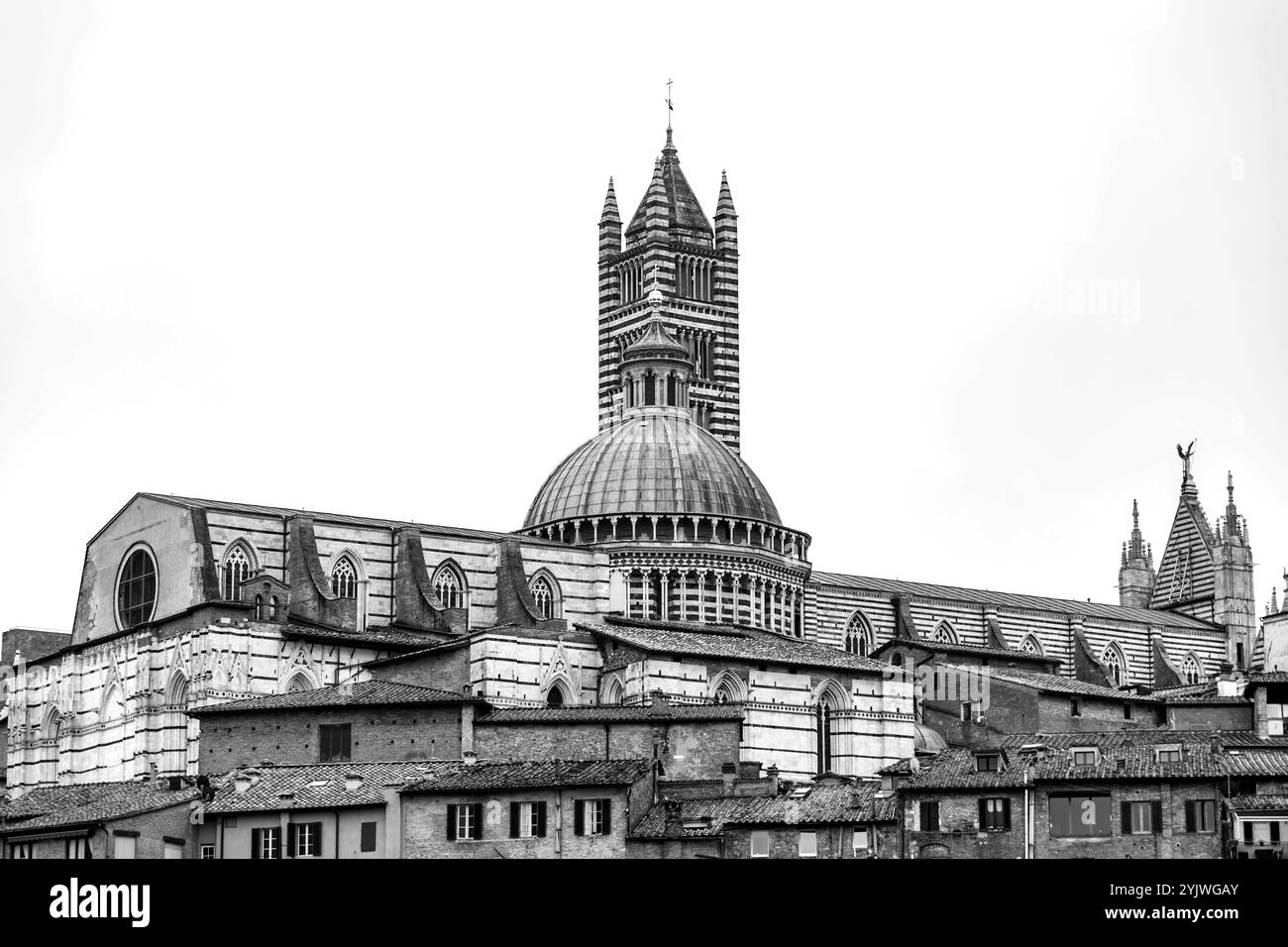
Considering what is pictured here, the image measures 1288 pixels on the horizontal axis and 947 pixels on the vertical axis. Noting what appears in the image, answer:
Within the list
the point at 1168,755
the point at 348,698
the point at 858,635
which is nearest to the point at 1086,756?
the point at 1168,755

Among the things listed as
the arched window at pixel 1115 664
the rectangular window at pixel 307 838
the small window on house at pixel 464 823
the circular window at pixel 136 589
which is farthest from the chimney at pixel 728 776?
the arched window at pixel 1115 664

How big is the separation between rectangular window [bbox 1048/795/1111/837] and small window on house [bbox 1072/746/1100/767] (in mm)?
1451

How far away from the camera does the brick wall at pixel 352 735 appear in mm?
52812

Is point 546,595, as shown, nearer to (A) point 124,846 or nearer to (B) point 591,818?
(B) point 591,818

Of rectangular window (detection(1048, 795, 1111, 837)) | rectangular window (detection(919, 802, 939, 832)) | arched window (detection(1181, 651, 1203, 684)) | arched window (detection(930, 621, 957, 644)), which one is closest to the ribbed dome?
arched window (detection(930, 621, 957, 644))

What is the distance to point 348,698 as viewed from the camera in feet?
176

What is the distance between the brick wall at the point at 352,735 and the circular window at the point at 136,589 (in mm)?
8143

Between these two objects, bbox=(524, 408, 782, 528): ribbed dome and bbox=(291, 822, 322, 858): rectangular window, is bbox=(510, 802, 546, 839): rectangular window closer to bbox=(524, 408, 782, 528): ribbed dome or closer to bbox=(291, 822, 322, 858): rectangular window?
bbox=(291, 822, 322, 858): rectangular window

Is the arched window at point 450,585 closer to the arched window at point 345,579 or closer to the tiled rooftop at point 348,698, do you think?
the arched window at point 345,579

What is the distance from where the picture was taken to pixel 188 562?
197 ft

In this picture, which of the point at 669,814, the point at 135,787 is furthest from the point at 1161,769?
the point at 135,787

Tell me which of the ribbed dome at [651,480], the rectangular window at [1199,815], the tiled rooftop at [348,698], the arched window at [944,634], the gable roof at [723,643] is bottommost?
the rectangular window at [1199,815]

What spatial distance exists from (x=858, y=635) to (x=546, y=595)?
475 inches
